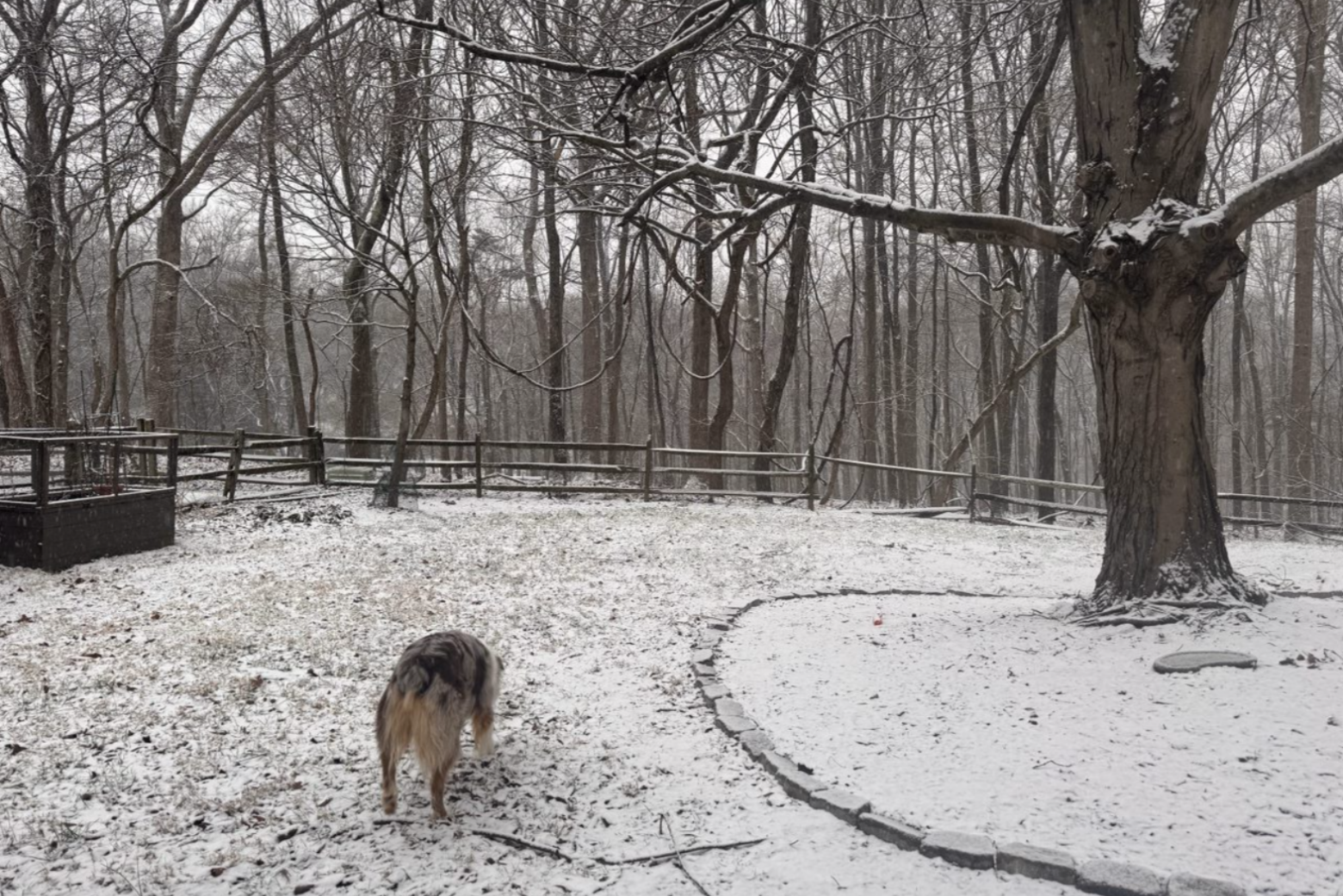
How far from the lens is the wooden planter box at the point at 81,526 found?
7.69 metres

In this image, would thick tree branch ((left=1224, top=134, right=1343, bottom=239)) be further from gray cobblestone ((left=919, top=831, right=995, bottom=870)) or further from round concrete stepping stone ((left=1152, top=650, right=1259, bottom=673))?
gray cobblestone ((left=919, top=831, right=995, bottom=870))

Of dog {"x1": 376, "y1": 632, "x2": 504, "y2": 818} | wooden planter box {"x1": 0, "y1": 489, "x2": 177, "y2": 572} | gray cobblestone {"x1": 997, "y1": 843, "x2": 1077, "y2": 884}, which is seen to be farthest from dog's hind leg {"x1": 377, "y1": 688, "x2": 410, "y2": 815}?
wooden planter box {"x1": 0, "y1": 489, "x2": 177, "y2": 572}

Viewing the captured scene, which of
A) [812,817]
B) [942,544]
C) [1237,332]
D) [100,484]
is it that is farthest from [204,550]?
[1237,332]

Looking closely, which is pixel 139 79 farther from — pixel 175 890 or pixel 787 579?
pixel 175 890

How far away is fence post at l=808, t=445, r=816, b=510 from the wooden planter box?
30.1ft

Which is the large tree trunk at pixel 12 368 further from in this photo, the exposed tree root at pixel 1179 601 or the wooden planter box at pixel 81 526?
the exposed tree root at pixel 1179 601

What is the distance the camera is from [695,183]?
8.21m

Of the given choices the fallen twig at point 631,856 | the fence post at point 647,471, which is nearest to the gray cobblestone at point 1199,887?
the fallen twig at point 631,856

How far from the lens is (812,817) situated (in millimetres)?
3379

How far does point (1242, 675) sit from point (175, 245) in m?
20.6

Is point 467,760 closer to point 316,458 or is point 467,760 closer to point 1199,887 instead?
point 1199,887

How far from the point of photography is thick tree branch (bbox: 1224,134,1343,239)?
4508mm

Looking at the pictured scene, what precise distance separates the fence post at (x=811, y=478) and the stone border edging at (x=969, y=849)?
9.65m

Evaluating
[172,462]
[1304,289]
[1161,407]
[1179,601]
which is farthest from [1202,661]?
[1304,289]
